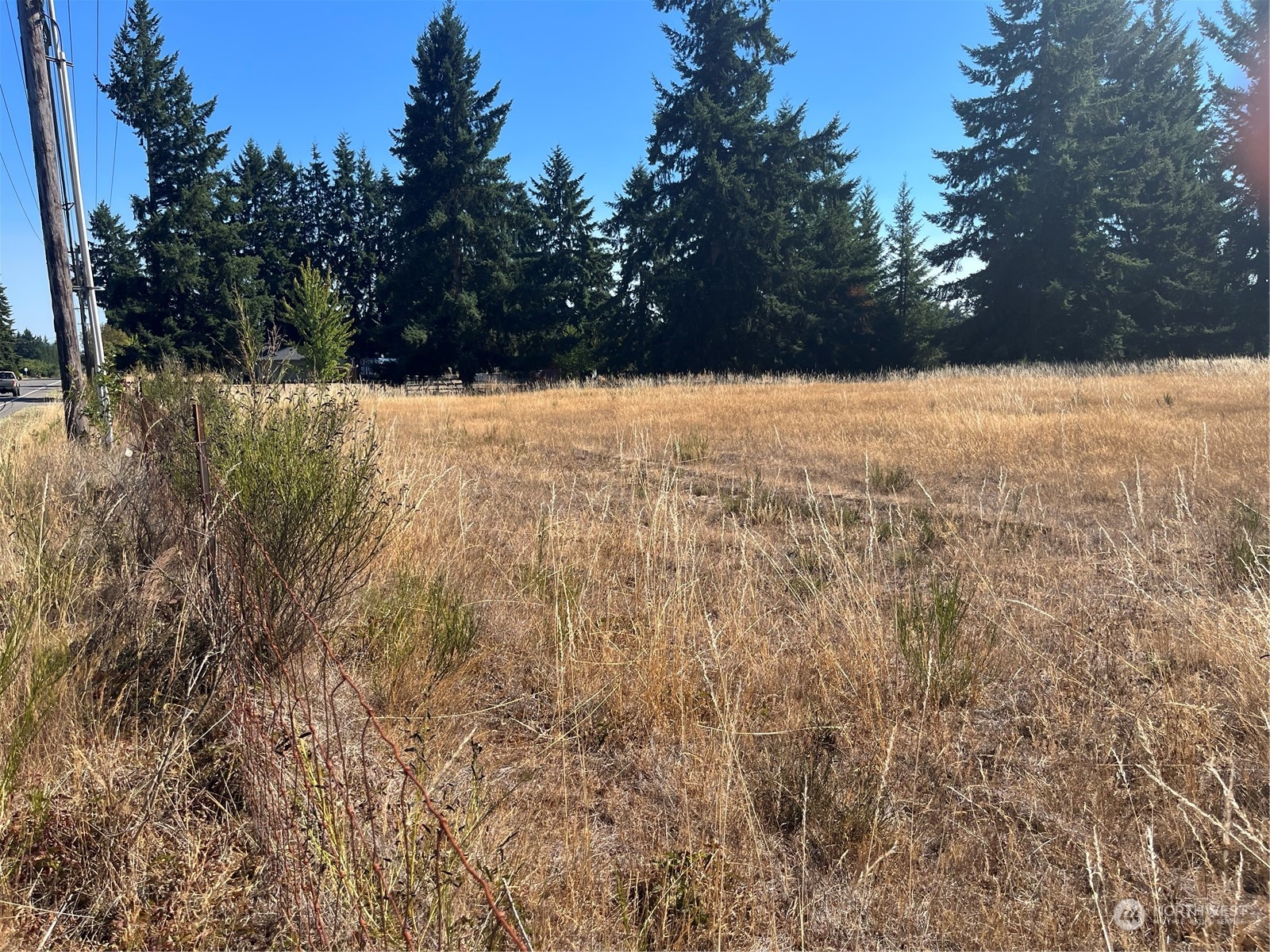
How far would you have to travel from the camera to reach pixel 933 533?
511 cm

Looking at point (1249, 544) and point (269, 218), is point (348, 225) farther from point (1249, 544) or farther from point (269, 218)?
point (1249, 544)

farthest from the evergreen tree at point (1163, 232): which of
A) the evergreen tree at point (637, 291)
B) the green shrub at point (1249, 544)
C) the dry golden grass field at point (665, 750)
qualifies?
the dry golden grass field at point (665, 750)

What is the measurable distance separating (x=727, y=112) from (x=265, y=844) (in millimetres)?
34379

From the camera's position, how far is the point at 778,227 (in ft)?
102

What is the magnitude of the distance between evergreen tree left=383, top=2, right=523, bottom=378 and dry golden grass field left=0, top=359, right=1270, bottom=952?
1237 inches

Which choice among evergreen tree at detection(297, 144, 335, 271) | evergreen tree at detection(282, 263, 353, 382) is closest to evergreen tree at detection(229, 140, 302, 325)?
evergreen tree at detection(297, 144, 335, 271)

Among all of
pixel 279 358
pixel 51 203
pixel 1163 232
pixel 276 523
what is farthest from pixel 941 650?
pixel 1163 232

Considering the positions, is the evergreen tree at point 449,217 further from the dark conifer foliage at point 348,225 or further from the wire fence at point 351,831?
the wire fence at point 351,831

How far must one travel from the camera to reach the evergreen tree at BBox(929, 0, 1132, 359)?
97.0 feet

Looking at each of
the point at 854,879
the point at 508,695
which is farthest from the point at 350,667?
the point at 854,879

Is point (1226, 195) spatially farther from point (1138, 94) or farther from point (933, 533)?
point (933, 533)

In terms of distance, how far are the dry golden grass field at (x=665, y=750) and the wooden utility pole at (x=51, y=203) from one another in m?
4.13

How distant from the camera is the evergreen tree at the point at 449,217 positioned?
112ft

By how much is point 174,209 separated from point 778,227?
28.4m
